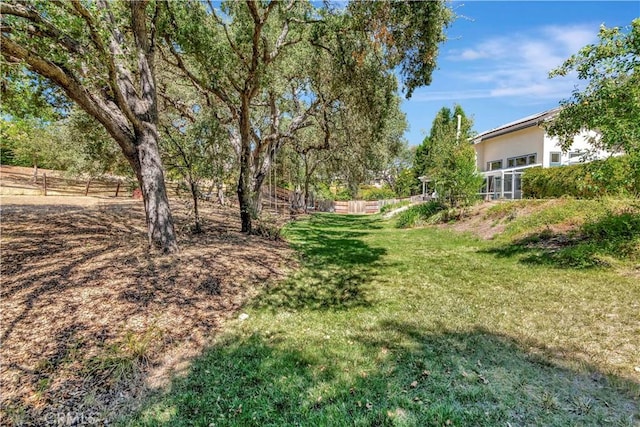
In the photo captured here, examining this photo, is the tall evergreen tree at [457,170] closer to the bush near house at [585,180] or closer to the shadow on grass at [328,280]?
the bush near house at [585,180]

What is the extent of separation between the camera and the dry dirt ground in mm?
2855

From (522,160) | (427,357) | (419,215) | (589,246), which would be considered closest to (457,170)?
(419,215)

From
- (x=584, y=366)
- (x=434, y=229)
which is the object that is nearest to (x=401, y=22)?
(x=584, y=366)

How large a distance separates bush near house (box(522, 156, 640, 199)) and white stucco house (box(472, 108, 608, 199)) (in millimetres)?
1501

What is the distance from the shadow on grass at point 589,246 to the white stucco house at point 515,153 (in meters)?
7.54

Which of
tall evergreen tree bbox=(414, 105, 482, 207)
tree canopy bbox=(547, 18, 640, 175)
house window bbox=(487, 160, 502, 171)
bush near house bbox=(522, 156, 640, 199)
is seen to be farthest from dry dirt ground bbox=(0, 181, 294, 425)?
house window bbox=(487, 160, 502, 171)

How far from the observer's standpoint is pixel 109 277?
4824 millimetres

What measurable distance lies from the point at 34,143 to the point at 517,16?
27.6 metres

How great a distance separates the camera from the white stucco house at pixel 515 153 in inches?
596

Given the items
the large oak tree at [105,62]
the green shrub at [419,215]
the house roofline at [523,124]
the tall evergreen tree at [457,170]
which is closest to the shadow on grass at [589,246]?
the tall evergreen tree at [457,170]

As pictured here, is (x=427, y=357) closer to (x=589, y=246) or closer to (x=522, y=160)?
(x=589, y=246)

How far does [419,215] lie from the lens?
1584cm

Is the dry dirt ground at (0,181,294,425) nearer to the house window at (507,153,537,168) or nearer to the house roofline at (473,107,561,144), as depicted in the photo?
the house roofline at (473,107,561,144)

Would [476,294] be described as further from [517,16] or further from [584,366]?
[517,16]
